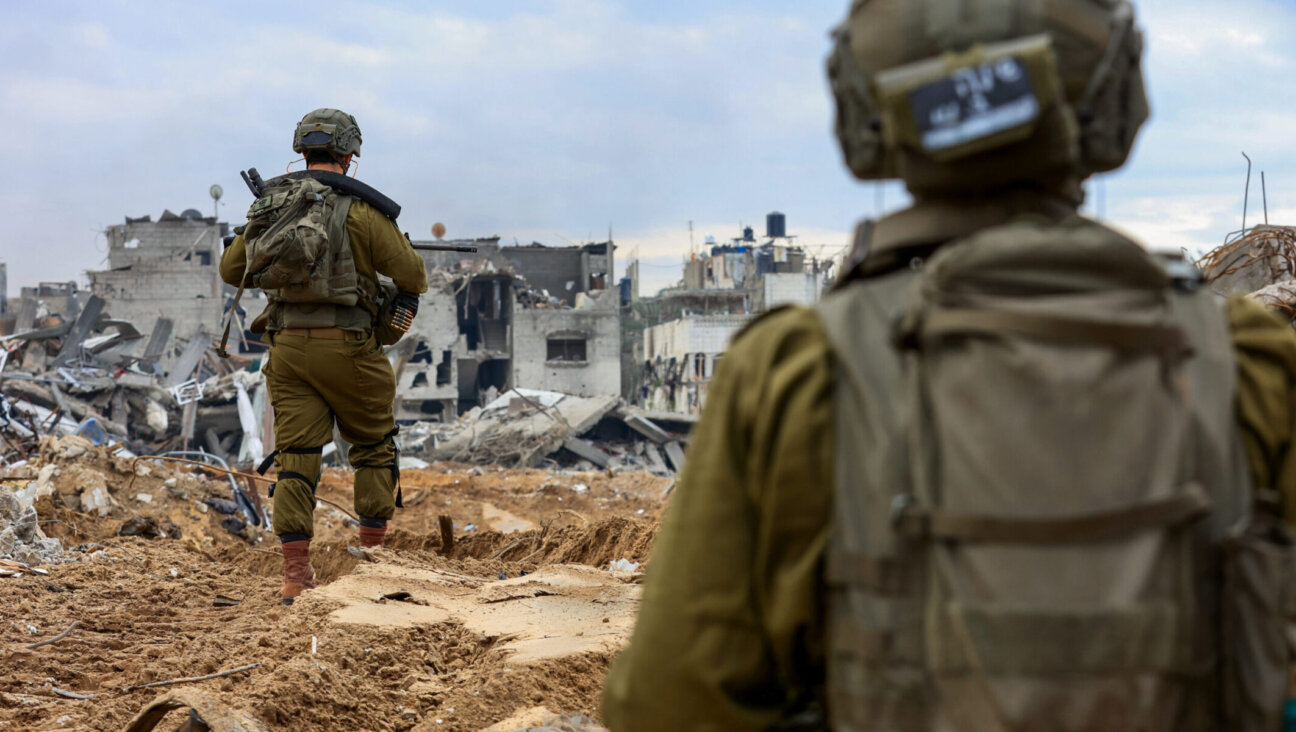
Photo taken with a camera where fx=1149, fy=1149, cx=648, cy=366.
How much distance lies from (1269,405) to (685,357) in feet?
137

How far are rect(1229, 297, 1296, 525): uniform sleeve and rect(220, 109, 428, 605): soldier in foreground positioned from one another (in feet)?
14.2

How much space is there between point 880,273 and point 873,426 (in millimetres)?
249

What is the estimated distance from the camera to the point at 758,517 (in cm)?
135

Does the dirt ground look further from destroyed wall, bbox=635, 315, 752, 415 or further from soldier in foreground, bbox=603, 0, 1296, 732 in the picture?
destroyed wall, bbox=635, 315, 752, 415

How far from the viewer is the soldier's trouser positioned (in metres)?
5.28

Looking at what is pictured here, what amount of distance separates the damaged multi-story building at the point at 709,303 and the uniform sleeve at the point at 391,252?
99.9 feet

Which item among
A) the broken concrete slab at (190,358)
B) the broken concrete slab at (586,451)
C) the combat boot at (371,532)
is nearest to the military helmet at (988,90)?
the combat boot at (371,532)

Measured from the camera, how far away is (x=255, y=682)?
354 centimetres

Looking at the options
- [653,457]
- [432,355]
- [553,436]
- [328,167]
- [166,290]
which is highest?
Answer: [166,290]

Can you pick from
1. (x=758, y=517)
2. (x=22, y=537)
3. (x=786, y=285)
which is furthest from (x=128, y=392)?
(x=786, y=285)

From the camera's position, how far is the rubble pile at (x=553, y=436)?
25547 millimetres

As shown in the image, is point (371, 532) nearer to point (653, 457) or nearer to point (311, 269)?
point (311, 269)

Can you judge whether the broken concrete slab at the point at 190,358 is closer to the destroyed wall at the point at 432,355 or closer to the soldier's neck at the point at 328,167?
the destroyed wall at the point at 432,355

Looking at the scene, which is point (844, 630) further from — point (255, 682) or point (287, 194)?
point (287, 194)
